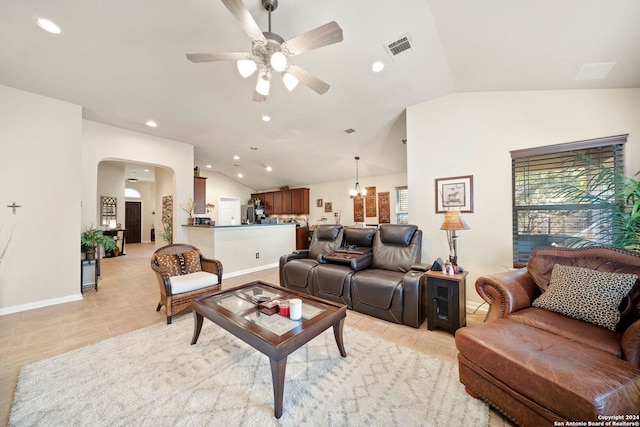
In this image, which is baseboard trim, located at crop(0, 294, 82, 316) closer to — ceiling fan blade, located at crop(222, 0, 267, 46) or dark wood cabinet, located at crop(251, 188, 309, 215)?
ceiling fan blade, located at crop(222, 0, 267, 46)

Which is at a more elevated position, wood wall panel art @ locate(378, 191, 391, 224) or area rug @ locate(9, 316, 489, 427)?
wood wall panel art @ locate(378, 191, 391, 224)

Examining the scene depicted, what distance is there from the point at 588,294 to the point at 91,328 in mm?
4646

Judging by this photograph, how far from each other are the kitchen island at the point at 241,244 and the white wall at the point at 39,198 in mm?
1828

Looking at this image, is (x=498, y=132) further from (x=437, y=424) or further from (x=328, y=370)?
(x=328, y=370)

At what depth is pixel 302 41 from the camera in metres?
1.72

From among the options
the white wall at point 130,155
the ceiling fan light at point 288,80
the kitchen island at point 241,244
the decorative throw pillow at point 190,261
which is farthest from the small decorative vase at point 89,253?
the ceiling fan light at point 288,80

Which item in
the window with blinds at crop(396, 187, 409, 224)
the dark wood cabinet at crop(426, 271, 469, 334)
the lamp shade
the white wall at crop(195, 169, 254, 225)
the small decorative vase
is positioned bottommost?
the dark wood cabinet at crop(426, 271, 469, 334)

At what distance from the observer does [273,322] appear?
175 centimetres

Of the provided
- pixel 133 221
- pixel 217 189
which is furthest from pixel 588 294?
pixel 133 221

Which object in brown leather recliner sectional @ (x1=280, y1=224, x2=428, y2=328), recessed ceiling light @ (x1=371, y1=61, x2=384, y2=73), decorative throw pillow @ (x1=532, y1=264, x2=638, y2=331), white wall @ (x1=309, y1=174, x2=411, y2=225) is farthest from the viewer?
white wall @ (x1=309, y1=174, x2=411, y2=225)

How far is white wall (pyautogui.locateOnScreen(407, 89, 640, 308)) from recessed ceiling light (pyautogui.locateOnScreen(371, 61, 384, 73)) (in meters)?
1.10

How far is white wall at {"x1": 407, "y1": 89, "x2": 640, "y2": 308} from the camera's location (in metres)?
2.42

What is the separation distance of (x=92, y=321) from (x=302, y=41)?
12.4ft

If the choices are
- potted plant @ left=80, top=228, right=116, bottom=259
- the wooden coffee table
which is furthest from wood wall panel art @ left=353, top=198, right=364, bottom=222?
potted plant @ left=80, top=228, right=116, bottom=259
